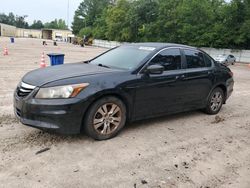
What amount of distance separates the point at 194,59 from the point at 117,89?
2209mm

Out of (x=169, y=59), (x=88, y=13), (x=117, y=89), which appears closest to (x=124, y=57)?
(x=169, y=59)

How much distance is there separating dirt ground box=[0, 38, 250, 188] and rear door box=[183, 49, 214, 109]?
0.57 meters

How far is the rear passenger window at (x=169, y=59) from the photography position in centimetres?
501

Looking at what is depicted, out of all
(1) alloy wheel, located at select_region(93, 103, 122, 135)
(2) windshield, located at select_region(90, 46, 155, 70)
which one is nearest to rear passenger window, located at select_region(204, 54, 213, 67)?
(2) windshield, located at select_region(90, 46, 155, 70)

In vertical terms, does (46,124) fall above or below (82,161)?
above

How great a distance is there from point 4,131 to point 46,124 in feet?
3.69

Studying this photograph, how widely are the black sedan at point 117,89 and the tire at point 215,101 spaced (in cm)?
3

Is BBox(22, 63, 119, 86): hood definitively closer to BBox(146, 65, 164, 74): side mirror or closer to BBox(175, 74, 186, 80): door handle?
BBox(146, 65, 164, 74): side mirror

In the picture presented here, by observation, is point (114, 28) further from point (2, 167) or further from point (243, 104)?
point (2, 167)

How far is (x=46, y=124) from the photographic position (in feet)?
12.8

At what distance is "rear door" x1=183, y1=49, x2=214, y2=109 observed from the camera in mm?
5523

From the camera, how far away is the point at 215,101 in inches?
246

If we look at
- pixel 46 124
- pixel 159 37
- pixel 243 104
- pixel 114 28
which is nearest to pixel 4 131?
pixel 46 124

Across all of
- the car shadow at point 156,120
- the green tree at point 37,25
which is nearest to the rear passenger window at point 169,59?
the car shadow at point 156,120
